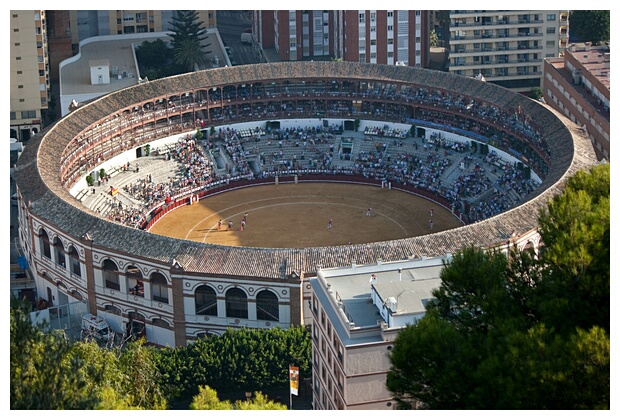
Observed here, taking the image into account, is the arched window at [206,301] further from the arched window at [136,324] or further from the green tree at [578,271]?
the green tree at [578,271]

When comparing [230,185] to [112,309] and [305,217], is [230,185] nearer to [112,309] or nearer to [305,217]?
[305,217]

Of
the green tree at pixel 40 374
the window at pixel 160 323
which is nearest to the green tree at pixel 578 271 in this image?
the green tree at pixel 40 374

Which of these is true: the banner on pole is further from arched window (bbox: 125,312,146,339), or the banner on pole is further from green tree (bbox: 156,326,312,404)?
arched window (bbox: 125,312,146,339)

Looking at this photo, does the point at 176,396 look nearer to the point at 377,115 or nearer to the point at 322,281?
the point at 322,281

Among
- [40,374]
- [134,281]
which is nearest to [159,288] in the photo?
[134,281]

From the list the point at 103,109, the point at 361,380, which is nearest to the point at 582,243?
the point at 361,380
